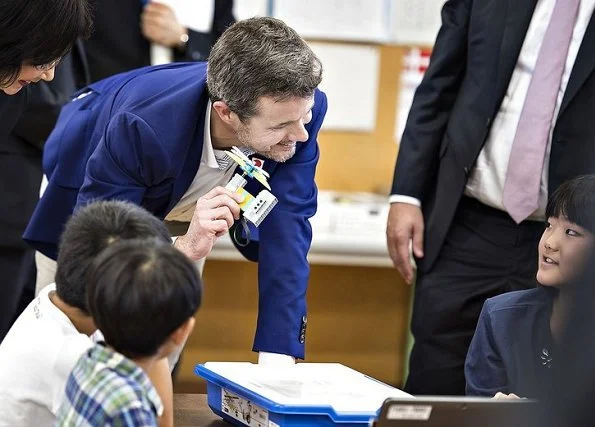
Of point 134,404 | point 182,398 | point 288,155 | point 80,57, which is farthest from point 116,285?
point 80,57

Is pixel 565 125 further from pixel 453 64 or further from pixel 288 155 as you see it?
pixel 288 155

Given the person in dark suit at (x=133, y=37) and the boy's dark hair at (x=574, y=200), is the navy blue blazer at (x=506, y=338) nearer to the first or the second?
the boy's dark hair at (x=574, y=200)

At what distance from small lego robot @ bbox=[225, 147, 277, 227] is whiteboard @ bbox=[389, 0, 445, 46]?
2.17 meters

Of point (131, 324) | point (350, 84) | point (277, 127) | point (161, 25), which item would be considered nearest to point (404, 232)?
point (277, 127)

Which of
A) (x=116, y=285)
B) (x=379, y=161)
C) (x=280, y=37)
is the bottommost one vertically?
(x=379, y=161)

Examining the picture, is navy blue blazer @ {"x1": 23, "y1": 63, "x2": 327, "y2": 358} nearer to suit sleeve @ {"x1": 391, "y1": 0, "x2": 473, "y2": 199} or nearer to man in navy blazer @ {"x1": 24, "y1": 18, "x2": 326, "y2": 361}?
man in navy blazer @ {"x1": 24, "y1": 18, "x2": 326, "y2": 361}

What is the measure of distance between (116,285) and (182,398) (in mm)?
610

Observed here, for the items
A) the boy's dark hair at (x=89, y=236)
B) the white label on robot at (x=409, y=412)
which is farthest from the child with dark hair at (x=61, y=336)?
the white label on robot at (x=409, y=412)

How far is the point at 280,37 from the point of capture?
7.06ft

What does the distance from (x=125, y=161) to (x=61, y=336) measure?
2.06 feet

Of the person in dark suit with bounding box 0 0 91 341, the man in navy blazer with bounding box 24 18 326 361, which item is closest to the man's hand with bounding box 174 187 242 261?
the man in navy blazer with bounding box 24 18 326 361

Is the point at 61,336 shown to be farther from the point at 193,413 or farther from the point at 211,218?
the point at 211,218

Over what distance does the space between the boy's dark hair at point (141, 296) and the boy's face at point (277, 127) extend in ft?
2.40

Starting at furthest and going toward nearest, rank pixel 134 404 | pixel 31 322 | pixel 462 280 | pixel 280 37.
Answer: pixel 462 280 < pixel 280 37 < pixel 31 322 < pixel 134 404
